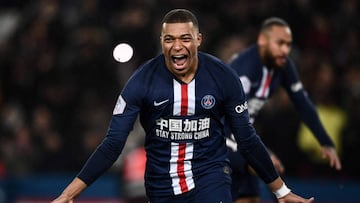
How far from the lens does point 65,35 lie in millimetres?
11883

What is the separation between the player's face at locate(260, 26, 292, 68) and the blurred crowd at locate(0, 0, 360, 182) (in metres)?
2.49

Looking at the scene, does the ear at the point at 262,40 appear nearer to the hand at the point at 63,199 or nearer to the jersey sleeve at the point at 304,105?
the jersey sleeve at the point at 304,105

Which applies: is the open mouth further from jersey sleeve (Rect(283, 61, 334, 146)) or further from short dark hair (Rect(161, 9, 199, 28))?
jersey sleeve (Rect(283, 61, 334, 146))

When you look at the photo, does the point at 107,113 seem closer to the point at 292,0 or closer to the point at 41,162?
the point at 41,162

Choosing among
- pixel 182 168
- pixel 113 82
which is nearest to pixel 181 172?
pixel 182 168

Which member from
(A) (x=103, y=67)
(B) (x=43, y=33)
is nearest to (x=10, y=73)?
(B) (x=43, y=33)

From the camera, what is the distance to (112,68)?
37.3 ft

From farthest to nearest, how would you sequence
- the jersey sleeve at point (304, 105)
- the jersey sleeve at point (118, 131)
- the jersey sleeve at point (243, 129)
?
the jersey sleeve at point (304, 105) < the jersey sleeve at point (243, 129) < the jersey sleeve at point (118, 131)

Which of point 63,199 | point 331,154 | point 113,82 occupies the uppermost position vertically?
point 113,82

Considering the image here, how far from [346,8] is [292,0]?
63 centimetres

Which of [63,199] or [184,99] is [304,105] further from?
[63,199]

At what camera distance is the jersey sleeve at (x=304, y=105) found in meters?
7.25

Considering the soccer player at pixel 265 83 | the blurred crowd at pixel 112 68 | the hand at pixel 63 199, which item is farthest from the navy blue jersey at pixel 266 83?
the blurred crowd at pixel 112 68

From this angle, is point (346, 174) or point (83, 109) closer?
point (346, 174)
